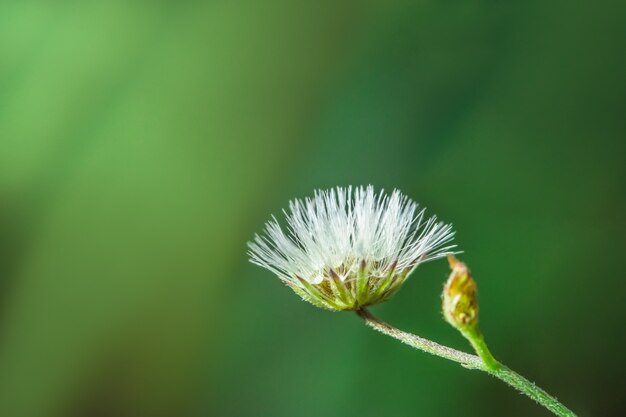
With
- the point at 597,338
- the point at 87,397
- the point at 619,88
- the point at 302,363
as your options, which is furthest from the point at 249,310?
the point at 619,88

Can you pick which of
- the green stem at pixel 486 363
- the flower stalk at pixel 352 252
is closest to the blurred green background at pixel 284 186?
the flower stalk at pixel 352 252

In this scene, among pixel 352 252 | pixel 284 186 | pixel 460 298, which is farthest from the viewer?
pixel 284 186

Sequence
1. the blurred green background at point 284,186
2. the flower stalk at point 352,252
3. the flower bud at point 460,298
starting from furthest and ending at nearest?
the blurred green background at point 284,186, the flower stalk at point 352,252, the flower bud at point 460,298

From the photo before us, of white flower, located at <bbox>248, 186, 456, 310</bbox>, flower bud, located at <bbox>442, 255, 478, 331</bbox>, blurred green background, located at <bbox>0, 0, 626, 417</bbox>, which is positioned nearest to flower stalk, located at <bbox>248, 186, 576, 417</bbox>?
white flower, located at <bbox>248, 186, 456, 310</bbox>

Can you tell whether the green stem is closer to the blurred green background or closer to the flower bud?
the flower bud

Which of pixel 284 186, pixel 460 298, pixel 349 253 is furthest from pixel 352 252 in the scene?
pixel 284 186

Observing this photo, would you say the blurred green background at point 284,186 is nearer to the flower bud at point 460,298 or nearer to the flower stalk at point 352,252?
the flower stalk at point 352,252

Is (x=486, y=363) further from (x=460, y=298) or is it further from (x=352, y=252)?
(x=352, y=252)
